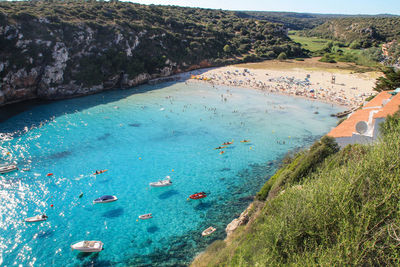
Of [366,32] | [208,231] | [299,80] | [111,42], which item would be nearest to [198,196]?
[208,231]

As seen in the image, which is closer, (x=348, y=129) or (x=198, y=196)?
(x=348, y=129)

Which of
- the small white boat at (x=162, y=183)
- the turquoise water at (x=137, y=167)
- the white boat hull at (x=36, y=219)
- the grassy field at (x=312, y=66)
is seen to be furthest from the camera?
the grassy field at (x=312, y=66)

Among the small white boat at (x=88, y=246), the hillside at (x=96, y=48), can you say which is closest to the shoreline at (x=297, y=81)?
the hillside at (x=96, y=48)

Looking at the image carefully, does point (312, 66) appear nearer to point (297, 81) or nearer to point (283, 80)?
point (297, 81)

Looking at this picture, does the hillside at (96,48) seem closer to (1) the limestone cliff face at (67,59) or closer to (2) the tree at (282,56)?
(1) the limestone cliff face at (67,59)

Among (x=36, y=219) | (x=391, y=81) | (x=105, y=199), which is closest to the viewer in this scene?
(x=36, y=219)

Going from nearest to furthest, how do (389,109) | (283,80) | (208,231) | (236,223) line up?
(236,223)
(208,231)
(389,109)
(283,80)

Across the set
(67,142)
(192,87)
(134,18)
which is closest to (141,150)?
(67,142)

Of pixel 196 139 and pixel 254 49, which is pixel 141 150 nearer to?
pixel 196 139
